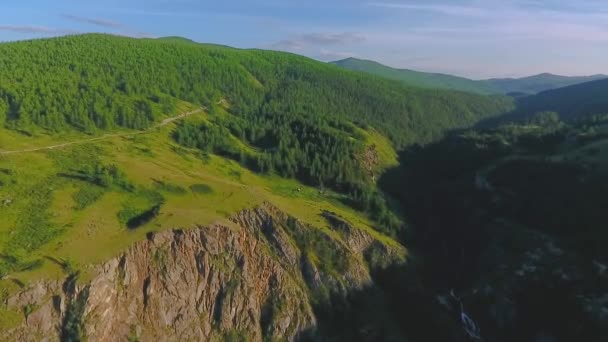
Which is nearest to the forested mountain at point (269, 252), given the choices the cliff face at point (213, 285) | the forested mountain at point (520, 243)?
the cliff face at point (213, 285)

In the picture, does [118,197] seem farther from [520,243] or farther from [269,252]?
[520,243]

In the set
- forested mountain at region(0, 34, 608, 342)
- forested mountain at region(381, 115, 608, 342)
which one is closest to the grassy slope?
forested mountain at region(0, 34, 608, 342)

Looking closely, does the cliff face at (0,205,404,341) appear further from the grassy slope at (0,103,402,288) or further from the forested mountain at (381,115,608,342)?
the forested mountain at (381,115,608,342)

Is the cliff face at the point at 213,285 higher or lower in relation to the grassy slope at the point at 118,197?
lower

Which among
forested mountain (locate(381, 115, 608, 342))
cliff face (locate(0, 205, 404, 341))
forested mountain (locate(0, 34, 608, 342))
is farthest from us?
forested mountain (locate(381, 115, 608, 342))

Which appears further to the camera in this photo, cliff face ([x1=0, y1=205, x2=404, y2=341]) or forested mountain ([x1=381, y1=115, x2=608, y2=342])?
forested mountain ([x1=381, y1=115, x2=608, y2=342])

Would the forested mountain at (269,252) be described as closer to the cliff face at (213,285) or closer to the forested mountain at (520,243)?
the cliff face at (213,285)

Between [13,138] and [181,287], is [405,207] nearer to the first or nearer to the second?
[181,287]
